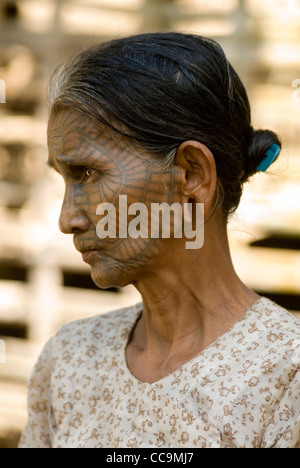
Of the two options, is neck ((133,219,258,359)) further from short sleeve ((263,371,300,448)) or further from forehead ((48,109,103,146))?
forehead ((48,109,103,146))

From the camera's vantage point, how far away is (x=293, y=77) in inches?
137

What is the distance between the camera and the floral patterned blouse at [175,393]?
1463mm

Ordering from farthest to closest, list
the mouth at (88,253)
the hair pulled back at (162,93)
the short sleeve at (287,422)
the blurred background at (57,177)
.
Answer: the blurred background at (57,177), the mouth at (88,253), the hair pulled back at (162,93), the short sleeve at (287,422)

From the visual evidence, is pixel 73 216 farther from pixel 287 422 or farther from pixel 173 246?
pixel 287 422

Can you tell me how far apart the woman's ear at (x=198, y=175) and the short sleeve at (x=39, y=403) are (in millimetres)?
655

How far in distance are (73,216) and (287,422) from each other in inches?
26.5

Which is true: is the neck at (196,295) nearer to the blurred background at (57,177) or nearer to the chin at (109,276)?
the chin at (109,276)

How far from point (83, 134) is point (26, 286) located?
265cm

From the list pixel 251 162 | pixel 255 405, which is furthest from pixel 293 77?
pixel 255 405

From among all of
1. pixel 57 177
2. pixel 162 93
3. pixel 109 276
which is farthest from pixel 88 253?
pixel 57 177

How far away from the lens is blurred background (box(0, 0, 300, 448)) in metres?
3.49

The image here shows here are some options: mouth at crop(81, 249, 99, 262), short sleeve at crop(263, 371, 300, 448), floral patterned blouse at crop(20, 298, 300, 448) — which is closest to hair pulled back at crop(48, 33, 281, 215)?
mouth at crop(81, 249, 99, 262)

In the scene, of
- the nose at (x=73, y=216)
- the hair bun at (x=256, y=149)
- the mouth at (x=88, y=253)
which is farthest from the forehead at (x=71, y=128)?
the hair bun at (x=256, y=149)

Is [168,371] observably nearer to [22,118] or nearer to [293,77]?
Result: [293,77]
